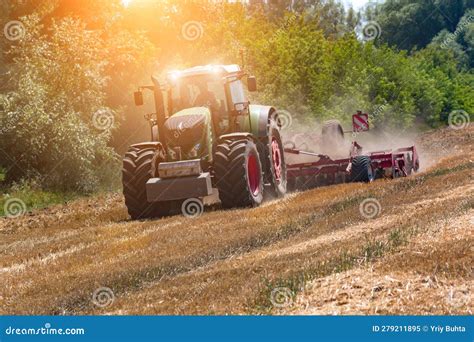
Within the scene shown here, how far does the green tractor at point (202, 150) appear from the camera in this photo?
573 inches

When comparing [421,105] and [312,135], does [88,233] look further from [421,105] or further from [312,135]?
[421,105]

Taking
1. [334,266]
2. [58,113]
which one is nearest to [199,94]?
[58,113]

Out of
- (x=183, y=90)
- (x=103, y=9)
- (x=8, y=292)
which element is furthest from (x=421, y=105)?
(x=8, y=292)

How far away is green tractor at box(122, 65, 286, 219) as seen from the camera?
14.6 meters

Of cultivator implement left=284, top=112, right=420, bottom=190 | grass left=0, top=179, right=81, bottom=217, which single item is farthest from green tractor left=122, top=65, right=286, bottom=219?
grass left=0, top=179, right=81, bottom=217

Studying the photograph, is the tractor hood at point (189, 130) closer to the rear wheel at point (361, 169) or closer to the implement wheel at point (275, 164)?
the implement wheel at point (275, 164)

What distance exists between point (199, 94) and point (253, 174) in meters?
1.93

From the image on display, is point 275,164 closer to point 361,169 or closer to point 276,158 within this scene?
point 276,158

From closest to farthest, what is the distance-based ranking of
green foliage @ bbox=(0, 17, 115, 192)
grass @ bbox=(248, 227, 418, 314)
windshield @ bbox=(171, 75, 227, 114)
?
1. grass @ bbox=(248, 227, 418, 314)
2. windshield @ bbox=(171, 75, 227, 114)
3. green foliage @ bbox=(0, 17, 115, 192)

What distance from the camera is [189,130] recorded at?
1502 centimetres

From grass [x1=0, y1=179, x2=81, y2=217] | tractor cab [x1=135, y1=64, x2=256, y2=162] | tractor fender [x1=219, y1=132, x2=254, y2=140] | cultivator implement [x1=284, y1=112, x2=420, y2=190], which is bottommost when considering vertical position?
grass [x1=0, y1=179, x2=81, y2=217]

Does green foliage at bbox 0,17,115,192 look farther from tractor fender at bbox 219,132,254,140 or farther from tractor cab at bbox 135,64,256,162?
tractor fender at bbox 219,132,254,140

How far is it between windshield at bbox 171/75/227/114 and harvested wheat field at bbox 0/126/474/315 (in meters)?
2.25

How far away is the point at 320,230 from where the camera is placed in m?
11.2
